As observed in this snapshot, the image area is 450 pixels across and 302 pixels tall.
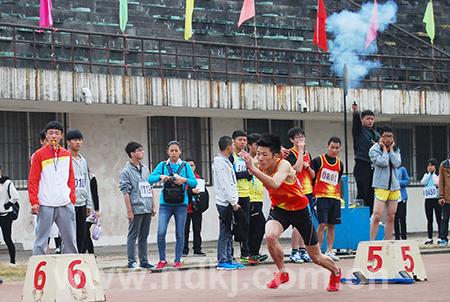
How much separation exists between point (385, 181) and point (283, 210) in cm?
395

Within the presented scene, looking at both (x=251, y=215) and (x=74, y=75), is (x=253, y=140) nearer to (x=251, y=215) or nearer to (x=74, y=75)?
(x=251, y=215)

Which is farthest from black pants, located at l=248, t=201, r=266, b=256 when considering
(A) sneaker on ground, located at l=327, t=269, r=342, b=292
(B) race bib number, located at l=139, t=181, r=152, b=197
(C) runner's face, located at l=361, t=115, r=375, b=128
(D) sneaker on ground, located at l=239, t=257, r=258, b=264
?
(A) sneaker on ground, located at l=327, t=269, r=342, b=292

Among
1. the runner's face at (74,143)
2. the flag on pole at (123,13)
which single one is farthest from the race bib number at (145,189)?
the flag on pole at (123,13)

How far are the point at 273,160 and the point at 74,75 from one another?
1123 centimetres

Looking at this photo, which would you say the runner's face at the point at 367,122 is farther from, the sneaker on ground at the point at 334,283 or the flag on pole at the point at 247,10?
the flag on pole at the point at 247,10

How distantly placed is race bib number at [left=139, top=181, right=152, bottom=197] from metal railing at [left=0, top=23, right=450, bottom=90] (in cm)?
670

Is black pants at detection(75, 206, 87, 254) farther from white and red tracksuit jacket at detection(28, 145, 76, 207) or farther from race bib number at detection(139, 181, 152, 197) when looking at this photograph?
white and red tracksuit jacket at detection(28, 145, 76, 207)

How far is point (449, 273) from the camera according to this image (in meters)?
14.4

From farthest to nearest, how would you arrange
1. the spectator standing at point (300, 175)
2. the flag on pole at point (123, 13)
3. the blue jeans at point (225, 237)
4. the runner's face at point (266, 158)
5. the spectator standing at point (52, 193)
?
the flag on pole at point (123, 13) < the spectator standing at point (300, 175) < the blue jeans at point (225, 237) < the spectator standing at point (52, 193) < the runner's face at point (266, 158)

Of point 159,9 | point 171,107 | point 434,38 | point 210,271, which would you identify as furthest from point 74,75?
point 434,38

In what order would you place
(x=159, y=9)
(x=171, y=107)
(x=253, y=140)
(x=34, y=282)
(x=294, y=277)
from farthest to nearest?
(x=159, y=9) → (x=171, y=107) → (x=253, y=140) → (x=294, y=277) → (x=34, y=282)

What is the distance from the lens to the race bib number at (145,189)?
646 inches

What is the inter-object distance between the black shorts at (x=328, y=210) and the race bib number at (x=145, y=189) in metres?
2.51

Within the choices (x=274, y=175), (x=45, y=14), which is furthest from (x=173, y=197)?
(x=45, y=14)
